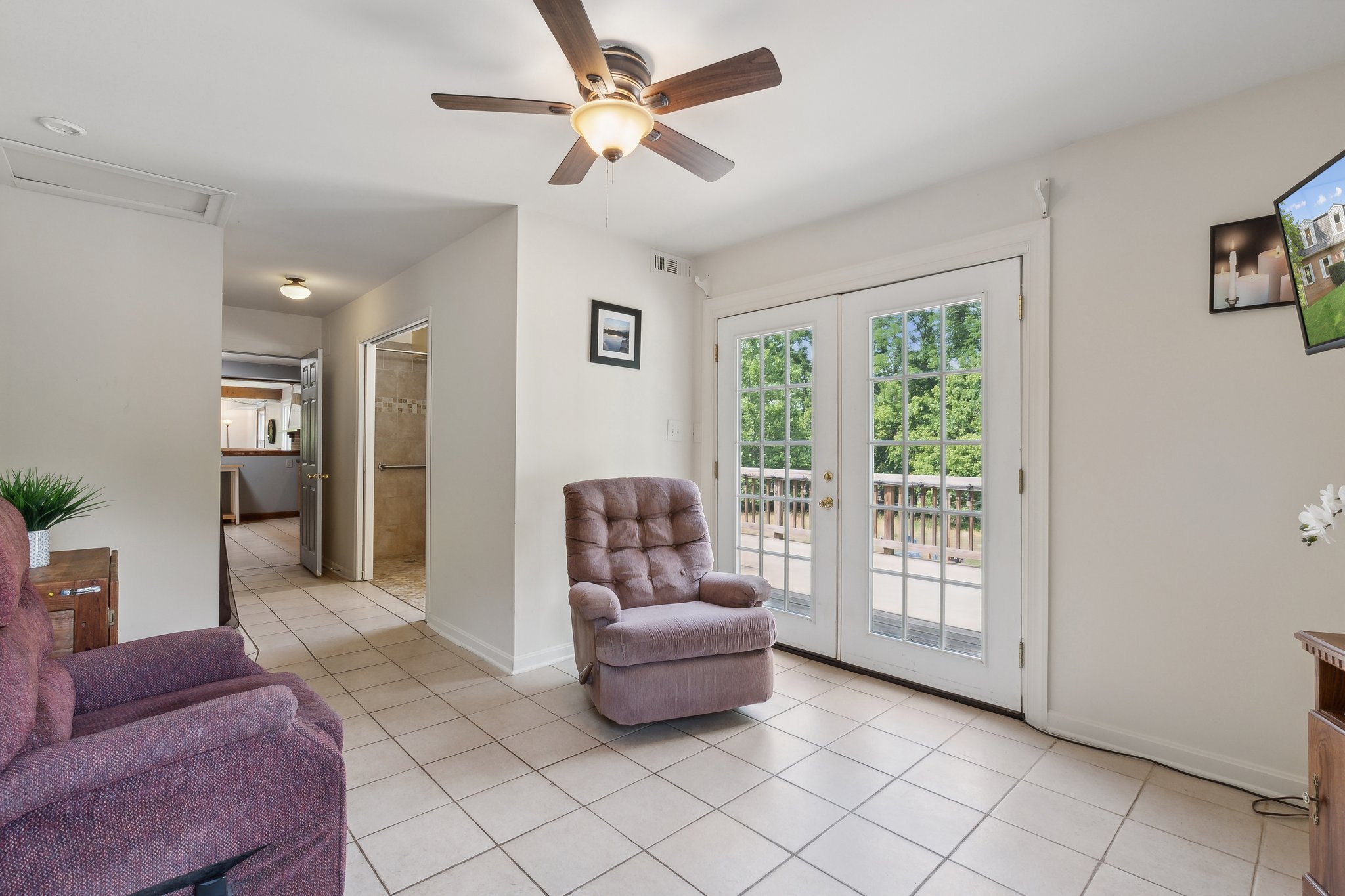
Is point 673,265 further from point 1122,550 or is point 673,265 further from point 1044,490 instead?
point 1122,550

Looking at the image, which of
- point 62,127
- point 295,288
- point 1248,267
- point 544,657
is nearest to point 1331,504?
point 1248,267

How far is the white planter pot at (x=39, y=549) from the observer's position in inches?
87.3

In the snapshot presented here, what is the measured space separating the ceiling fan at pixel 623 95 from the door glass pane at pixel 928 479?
1.45 m

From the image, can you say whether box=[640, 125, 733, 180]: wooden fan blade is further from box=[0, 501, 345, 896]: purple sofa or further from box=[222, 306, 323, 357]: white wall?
box=[222, 306, 323, 357]: white wall

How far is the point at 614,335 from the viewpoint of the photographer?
147 inches

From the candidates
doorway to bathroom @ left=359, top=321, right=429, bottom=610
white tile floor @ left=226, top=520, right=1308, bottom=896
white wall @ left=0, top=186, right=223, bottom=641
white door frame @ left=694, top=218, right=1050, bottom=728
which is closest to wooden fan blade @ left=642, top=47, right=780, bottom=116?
white door frame @ left=694, top=218, right=1050, bottom=728

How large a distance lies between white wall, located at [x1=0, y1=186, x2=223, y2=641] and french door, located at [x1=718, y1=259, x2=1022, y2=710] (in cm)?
304

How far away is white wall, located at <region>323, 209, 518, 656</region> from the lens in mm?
3379

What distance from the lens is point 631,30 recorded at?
1898 millimetres

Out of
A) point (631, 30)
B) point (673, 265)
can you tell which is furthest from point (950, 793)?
point (673, 265)

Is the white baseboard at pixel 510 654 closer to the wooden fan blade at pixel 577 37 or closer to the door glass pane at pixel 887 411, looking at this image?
the door glass pane at pixel 887 411

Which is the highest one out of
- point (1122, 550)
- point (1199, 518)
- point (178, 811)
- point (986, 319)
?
point (986, 319)

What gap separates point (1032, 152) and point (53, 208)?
4.63 metres

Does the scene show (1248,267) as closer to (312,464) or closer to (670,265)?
(670,265)
